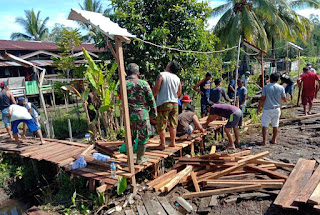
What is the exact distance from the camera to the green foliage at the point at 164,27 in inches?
307

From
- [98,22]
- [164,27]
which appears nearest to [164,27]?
[164,27]

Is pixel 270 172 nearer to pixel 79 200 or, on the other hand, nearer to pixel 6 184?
pixel 79 200

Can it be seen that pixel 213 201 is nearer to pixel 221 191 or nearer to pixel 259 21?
pixel 221 191

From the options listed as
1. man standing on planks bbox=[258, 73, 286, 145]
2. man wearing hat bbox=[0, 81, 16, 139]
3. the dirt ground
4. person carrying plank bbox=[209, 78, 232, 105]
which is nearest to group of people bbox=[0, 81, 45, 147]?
man wearing hat bbox=[0, 81, 16, 139]

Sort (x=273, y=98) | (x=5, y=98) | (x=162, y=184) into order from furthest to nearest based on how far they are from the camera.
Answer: (x=5, y=98), (x=273, y=98), (x=162, y=184)

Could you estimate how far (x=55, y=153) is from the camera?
596 centimetres

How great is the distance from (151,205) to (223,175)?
162 centimetres

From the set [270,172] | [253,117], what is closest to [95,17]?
[270,172]

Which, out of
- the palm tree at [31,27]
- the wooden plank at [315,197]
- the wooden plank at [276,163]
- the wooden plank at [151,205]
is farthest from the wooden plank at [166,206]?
the palm tree at [31,27]

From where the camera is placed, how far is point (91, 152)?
574cm

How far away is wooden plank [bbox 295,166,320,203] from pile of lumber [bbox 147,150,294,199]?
42 cm

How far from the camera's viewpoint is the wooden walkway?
14.3ft

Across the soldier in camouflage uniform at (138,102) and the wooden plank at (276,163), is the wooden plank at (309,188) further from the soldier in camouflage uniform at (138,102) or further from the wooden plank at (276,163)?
the soldier in camouflage uniform at (138,102)

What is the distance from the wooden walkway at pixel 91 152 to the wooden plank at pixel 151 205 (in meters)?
0.48
